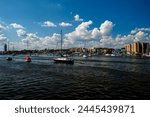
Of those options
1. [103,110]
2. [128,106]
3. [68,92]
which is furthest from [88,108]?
[68,92]

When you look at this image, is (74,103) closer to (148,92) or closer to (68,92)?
(68,92)

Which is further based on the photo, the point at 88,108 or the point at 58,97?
the point at 58,97

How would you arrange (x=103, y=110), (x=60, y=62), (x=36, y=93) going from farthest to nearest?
1. (x=60, y=62)
2. (x=36, y=93)
3. (x=103, y=110)

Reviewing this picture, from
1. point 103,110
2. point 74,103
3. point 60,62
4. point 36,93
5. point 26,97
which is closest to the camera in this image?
point 103,110

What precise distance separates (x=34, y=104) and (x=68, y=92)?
15.0m

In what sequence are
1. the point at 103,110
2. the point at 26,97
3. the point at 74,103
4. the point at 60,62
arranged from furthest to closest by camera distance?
the point at 60,62
the point at 26,97
the point at 74,103
the point at 103,110

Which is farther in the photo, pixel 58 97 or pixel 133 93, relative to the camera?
pixel 133 93

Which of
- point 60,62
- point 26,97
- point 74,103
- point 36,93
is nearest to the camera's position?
point 74,103

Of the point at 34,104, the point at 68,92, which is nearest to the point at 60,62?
the point at 68,92

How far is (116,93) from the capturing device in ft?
97.6

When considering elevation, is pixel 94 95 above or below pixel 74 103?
below

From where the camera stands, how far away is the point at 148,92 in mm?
30812

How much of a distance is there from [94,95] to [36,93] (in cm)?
887

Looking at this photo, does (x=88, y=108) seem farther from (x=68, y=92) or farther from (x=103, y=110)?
(x=68, y=92)
